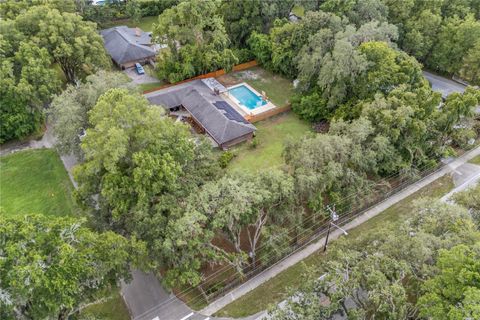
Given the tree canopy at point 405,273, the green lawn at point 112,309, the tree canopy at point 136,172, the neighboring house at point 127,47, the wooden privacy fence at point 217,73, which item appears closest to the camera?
the tree canopy at point 405,273

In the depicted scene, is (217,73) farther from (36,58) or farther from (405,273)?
(405,273)

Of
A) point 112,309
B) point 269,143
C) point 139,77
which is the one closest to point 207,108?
point 269,143

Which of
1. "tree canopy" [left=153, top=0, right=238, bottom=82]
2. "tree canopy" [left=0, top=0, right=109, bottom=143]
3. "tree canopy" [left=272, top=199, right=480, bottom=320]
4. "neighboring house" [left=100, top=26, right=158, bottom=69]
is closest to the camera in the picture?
"tree canopy" [left=272, top=199, right=480, bottom=320]

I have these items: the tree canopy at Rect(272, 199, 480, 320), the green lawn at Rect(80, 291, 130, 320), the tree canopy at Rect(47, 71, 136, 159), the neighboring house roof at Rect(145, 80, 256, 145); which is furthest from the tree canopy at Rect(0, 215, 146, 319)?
the neighboring house roof at Rect(145, 80, 256, 145)

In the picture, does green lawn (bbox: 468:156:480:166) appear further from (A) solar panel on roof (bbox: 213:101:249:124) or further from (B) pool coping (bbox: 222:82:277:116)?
(A) solar panel on roof (bbox: 213:101:249:124)

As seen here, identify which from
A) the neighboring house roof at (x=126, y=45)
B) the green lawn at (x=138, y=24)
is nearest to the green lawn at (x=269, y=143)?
the neighboring house roof at (x=126, y=45)

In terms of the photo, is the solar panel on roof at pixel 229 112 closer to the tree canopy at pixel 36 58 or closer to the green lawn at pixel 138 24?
the tree canopy at pixel 36 58
